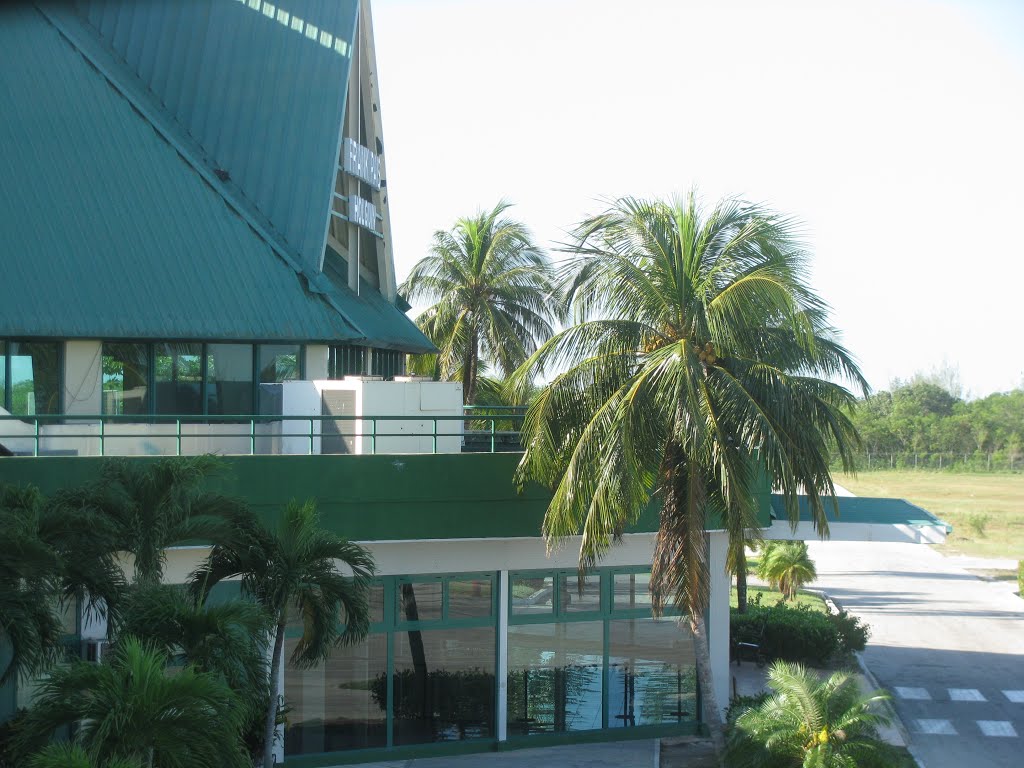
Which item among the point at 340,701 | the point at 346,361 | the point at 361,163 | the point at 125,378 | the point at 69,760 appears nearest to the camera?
the point at 69,760

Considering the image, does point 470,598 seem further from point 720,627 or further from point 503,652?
point 720,627

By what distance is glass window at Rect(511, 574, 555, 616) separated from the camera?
1834cm

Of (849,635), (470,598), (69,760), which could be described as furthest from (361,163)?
(69,760)

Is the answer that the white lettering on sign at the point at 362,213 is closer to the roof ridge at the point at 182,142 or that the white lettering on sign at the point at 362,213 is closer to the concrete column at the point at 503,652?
the roof ridge at the point at 182,142

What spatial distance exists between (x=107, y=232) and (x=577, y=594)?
1056cm

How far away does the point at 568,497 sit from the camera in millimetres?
15312

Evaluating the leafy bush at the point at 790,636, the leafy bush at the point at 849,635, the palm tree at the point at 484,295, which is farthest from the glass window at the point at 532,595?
the palm tree at the point at 484,295

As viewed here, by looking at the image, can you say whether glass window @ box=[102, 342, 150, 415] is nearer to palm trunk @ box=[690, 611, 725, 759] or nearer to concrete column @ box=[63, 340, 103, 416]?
concrete column @ box=[63, 340, 103, 416]

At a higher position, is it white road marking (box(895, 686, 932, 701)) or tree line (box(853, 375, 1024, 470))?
tree line (box(853, 375, 1024, 470))

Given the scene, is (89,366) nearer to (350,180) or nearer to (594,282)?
(350,180)

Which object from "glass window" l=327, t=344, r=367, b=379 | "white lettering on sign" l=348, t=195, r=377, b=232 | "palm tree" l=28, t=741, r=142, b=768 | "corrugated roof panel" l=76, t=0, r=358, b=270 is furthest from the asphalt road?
"corrugated roof panel" l=76, t=0, r=358, b=270

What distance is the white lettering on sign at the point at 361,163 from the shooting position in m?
24.4

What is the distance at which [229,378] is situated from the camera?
20.5 m

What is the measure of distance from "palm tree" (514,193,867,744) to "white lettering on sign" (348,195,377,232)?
915cm
